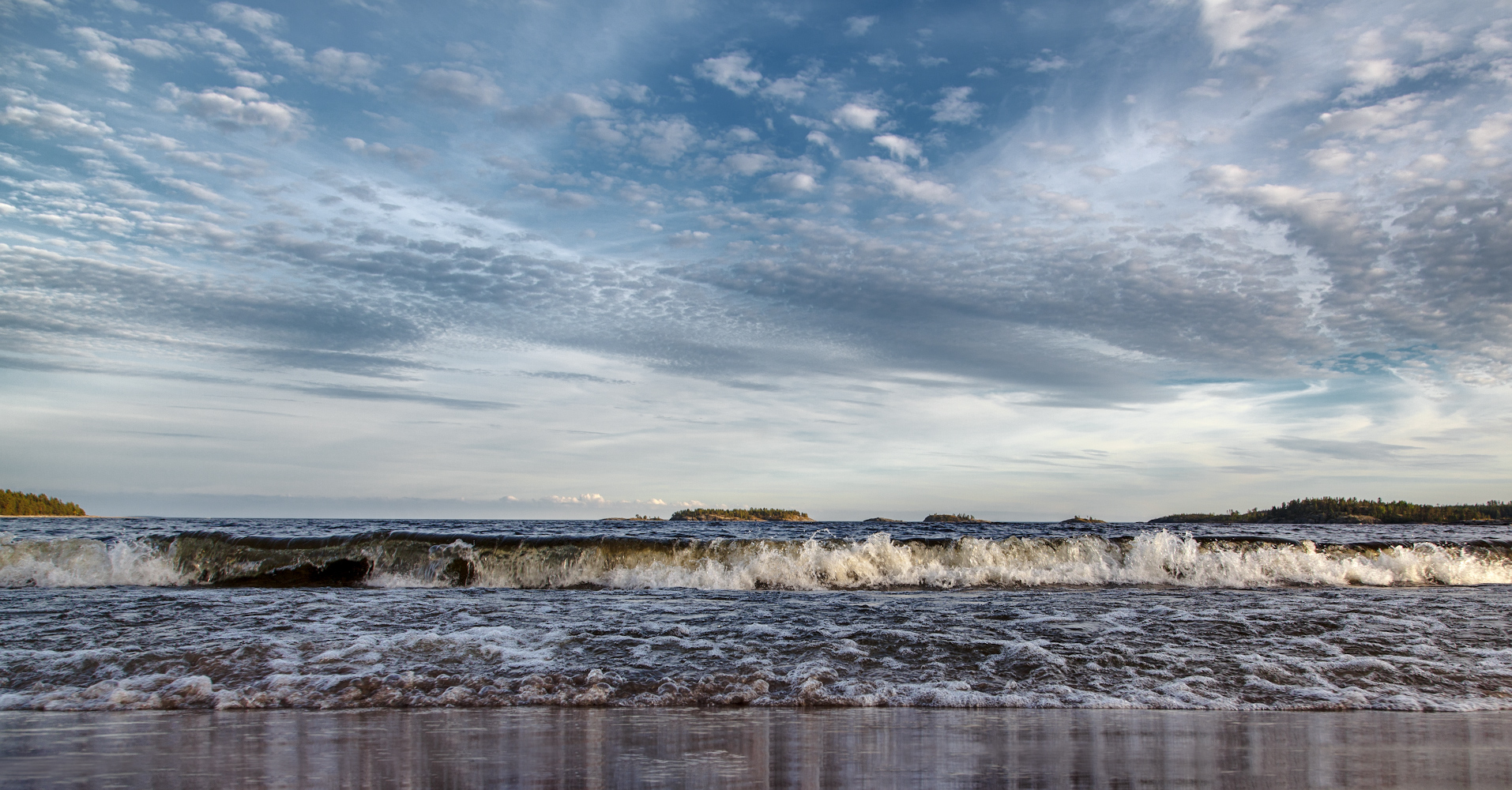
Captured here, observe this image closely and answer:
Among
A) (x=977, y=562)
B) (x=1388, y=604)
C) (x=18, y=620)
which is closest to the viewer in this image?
(x=18, y=620)

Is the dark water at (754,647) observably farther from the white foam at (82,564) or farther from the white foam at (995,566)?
the white foam at (995,566)

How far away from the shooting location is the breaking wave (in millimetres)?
16984

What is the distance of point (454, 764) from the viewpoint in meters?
4.36

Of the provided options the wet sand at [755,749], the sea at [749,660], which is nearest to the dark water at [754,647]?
the sea at [749,660]

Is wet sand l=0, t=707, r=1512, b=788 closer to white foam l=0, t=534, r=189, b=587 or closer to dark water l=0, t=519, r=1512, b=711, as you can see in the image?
dark water l=0, t=519, r=1512, b=711

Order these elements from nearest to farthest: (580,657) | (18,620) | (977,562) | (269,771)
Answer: (269,771) → (580,657) → (18,620) → (977,562)

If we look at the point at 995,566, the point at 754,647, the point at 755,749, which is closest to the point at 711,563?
the point at 995,566

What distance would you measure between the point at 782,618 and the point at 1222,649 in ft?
16.0

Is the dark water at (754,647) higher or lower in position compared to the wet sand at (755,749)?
lower

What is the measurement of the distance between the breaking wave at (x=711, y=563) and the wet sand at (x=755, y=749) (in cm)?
1062

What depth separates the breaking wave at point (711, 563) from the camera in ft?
55.7

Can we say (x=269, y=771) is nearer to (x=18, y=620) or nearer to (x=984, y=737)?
(x=984, y=737)

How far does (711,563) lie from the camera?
17.5m

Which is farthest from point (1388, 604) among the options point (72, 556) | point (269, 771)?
point (72, 556)
